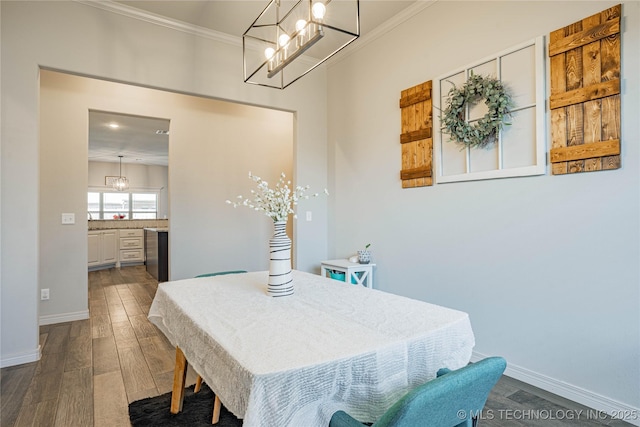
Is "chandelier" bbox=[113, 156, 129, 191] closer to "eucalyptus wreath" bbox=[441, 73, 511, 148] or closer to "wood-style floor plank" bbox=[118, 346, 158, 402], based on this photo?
"wood-style floor plank" bbox=[118, 346, 158, 402]

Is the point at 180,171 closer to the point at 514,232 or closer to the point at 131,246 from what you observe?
the point at 514,232

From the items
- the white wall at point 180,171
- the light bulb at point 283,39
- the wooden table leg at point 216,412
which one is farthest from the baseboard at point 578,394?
the white wall at point 180,171

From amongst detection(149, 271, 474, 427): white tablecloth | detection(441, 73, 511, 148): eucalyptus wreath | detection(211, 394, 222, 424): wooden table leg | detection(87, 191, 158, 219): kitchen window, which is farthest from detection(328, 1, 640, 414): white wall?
detection(87, 191, 158, 219): kitchen window

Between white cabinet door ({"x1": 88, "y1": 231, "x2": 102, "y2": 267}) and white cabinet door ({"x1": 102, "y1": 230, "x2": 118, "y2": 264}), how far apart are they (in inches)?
4.4

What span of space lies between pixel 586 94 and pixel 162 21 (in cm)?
328

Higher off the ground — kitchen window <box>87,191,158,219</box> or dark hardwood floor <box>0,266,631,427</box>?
kitchen window <box>87,191,158,219</box>

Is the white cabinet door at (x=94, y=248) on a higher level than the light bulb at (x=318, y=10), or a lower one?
lower

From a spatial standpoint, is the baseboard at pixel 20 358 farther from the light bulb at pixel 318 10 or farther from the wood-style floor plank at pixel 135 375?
→ the light bulb at pixel 318 10

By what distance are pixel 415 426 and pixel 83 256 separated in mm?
3968

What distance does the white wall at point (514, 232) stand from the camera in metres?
1.82

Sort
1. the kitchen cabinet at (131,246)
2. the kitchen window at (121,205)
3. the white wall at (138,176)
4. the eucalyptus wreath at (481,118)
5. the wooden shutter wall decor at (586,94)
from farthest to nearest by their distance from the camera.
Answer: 1. the kitchen window at (121,205)
2. the white wall at (138,176)
3. the kitchen cabinet at (131,246)
4. the eucalyptus wreath at (481,118)
5. the wooden shutter wall decor at (586,94)

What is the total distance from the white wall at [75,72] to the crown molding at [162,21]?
0.03 metres

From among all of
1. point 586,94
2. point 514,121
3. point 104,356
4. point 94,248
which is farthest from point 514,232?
point 94,248

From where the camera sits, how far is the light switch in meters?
3.62
